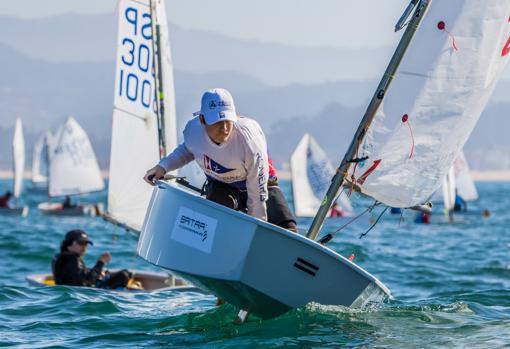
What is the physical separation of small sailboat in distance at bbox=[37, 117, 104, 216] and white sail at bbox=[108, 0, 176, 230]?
21.0 metres

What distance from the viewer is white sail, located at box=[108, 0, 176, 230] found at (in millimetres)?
13875

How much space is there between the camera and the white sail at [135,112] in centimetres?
1388

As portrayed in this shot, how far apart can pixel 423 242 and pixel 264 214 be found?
Answer: 17377 millimetres

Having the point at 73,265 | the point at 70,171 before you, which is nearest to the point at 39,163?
the point at 70,171

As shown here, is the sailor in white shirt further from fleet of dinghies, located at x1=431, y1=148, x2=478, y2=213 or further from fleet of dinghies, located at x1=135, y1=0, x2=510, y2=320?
fleet of dinghies, located at x1=431, y1=148, x2=478, y2=213

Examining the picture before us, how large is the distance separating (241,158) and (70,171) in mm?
29076

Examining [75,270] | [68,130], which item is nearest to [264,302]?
[75,270]

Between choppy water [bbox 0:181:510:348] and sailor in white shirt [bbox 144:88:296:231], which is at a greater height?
sailor in white shirt [bbox 144:88:296:231]

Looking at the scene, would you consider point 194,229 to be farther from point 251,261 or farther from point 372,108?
point 372,108

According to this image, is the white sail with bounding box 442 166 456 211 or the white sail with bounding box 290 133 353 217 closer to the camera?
the white sail with bounding box 290 133 353 217

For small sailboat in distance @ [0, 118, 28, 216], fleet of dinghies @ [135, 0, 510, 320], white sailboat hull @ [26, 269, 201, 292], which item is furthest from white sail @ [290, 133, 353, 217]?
fleet of dinghies @ [135, 0, 510, 320]

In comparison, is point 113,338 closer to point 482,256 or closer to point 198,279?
point 198,279

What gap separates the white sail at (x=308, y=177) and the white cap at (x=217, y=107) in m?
24.9

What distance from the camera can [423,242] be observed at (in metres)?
23.9
